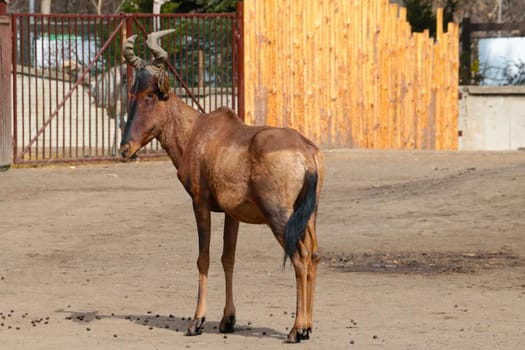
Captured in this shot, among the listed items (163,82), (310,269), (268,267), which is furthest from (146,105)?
(268,267)

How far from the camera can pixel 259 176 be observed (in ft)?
26.6

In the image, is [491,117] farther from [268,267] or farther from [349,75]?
[268,267]

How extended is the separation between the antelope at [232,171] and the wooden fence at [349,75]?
13.9 meters

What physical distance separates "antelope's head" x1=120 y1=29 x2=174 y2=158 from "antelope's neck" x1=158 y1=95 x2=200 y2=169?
5cm

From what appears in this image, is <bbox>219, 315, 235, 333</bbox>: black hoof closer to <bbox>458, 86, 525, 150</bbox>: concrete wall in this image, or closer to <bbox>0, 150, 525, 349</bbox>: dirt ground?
<bbox>0, 150, 525, 349</bbox>: dirt ground

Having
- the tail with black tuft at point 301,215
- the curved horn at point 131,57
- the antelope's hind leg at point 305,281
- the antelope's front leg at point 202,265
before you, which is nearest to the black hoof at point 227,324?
the antelope's front leg at point 202,265

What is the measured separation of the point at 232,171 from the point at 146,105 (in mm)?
966

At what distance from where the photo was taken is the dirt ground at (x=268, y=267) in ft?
27.9

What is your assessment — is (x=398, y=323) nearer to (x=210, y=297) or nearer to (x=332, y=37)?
(x=210, y=297)

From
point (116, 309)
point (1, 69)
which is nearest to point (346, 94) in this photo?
point (1, 69)

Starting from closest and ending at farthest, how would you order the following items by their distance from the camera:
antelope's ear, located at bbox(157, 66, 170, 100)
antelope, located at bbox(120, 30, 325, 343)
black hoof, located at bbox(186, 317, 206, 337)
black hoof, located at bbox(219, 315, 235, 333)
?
antelope, located at bbox(120, 30, 325, 343) < black hoof, located at bbox(186, 317, 206, 337) < black hoof, located at bbox(219, 315, 235, 333) < antelope's ear, located at bbox(157, 66, 170, 100)

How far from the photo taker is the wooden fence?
22984mm

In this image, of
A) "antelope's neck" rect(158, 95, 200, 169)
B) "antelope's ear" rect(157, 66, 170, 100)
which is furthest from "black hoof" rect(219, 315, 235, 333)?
"antelope's ear" rect(157, 66, 170, 100)

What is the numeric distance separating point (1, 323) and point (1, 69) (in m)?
12.2
